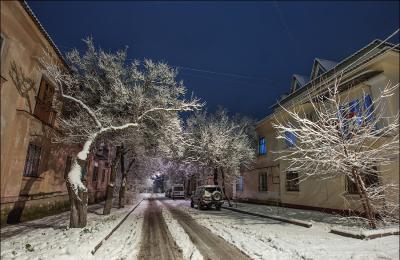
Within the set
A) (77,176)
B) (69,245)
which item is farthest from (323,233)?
(77,176)

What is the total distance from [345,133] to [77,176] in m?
11.0

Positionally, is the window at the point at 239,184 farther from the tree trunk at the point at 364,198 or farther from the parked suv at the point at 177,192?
the tree trunk at the point at 364,198

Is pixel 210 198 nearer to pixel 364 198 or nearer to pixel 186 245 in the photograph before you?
pixel 364 198

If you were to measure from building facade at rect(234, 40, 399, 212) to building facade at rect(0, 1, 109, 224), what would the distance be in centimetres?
678

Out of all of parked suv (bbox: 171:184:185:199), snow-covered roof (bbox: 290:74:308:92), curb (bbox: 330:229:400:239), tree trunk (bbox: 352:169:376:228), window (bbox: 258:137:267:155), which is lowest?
parked suv (bbox: 171:184:185:199)

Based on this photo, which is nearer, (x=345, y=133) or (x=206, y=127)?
(x=345, y=133)

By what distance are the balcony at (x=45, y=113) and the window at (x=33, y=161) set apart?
137cm

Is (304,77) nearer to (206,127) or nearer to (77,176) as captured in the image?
(206,127)

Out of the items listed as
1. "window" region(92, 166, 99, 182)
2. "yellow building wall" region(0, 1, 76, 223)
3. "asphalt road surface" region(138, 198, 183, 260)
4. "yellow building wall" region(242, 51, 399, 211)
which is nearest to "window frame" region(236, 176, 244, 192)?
"yellow building wall" region(242, 51, 399, 211)

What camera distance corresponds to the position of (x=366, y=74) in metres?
14.5

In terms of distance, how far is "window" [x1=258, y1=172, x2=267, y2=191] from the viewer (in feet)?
87.2

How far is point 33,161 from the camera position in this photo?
1200cm

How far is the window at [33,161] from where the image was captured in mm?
11522

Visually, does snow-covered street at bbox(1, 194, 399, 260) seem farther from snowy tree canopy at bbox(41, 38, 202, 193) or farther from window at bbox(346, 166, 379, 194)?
window at bbox(346, 166, 379, 194)
